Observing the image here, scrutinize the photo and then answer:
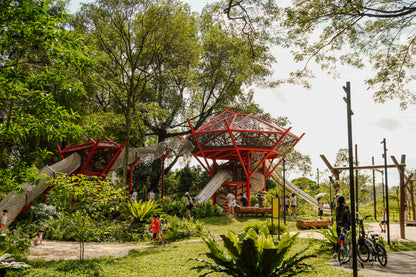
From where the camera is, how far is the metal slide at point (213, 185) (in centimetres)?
2156

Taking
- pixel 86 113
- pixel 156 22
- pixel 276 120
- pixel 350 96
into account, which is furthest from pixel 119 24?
pixel 276 120

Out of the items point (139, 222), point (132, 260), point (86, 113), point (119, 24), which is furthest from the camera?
point (86, 113)

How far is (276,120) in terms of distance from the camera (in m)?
29.2

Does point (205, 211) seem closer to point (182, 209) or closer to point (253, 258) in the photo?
point (182, 209)

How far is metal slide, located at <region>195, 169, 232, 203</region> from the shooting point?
849 inches

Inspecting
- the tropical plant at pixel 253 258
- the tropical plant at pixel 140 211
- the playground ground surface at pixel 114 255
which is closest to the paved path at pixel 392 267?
the playground ground surface at pixel 114 255

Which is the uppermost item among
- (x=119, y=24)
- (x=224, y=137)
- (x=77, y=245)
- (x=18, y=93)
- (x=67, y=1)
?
(x=67, y=1)

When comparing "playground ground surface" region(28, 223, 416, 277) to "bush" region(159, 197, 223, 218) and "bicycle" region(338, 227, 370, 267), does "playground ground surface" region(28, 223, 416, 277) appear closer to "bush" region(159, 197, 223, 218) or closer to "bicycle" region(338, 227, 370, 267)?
"bicycle" region(338, 227, 370, 267)

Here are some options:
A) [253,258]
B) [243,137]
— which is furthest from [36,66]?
[243,137]

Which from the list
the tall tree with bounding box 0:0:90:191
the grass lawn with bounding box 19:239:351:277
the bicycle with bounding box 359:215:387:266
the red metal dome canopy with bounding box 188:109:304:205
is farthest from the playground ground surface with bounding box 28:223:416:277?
the red metal dome canopy with bounding box 188:109:304:205

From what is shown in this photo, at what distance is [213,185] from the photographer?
23.3m

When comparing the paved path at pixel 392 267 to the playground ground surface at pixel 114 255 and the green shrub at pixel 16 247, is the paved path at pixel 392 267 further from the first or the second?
the green shrub at pixel 16 247

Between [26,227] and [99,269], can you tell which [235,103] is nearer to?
[26,227]

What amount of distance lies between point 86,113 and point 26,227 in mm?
10580
